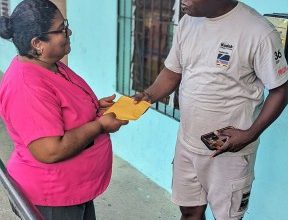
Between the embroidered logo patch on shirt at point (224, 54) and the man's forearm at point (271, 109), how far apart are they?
0.25 meters

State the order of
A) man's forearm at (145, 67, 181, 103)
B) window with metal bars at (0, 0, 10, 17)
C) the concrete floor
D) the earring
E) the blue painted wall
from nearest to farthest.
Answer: the earring, man's forearm at (145, 67, 181, 103), the blue painted wall, the concrete floor, window with metal bars at (0, 0, 10, 17)

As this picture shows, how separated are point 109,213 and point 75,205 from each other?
1.52 metres

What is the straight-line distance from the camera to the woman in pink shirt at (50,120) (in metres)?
1.60

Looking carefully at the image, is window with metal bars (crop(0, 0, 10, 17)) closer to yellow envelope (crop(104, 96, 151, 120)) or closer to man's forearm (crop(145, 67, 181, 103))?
man's forearm (crop(145, 67, 181, 103))

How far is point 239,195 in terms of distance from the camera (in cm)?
212

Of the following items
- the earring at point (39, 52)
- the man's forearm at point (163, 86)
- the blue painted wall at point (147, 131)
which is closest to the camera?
the earring at point (39, 52)

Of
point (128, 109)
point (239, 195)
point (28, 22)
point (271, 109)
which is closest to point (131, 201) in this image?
point (239, 195)

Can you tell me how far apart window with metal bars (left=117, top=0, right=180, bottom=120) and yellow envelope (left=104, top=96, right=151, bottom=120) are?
135 cm

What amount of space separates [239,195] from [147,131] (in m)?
1.72

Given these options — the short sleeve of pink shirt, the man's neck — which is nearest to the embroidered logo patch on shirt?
the man's neck

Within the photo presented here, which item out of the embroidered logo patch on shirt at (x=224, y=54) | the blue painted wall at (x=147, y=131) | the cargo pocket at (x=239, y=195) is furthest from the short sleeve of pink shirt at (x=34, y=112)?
the blue painted wall at (x=147, y=131)

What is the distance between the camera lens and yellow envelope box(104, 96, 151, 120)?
1851 millimetres

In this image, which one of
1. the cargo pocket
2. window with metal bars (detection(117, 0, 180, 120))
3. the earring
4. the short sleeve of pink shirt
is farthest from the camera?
window with metal bars (detection(117, 0, 180, 120))

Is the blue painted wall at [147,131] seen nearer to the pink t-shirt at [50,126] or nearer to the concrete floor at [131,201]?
the concrete floor at [131,201]
